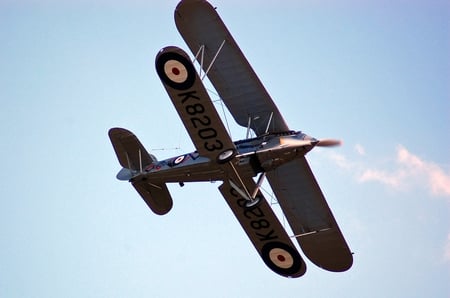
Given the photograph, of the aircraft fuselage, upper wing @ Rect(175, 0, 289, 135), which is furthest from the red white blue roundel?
the aircraft fuselage

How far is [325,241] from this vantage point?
1978cm

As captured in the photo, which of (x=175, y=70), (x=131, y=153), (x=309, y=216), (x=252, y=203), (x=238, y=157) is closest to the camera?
(x=175, y=70)

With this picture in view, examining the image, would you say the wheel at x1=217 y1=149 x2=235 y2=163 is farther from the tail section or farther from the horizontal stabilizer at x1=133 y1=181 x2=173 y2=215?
the horizontal stabilizer at x1=133 y1=181 x2=173 y2=215

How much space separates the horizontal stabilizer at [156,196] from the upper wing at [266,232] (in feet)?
6.06

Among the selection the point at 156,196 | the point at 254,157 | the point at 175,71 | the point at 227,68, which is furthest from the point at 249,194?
the point at 175,71

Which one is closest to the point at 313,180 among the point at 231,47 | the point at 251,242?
the point at 251,242

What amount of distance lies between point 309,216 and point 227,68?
14.1 ft

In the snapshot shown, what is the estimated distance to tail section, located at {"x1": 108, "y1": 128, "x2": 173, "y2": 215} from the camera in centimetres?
1978

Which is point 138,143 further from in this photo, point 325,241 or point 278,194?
point 325,241

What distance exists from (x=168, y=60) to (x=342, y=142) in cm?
421

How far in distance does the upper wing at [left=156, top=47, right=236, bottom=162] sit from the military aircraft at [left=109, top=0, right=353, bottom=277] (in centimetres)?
2

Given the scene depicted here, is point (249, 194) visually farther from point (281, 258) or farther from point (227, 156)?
point (281, 258)

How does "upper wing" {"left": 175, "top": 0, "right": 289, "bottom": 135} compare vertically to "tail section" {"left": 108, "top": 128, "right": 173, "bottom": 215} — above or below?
above

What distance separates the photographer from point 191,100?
17.0 meters
